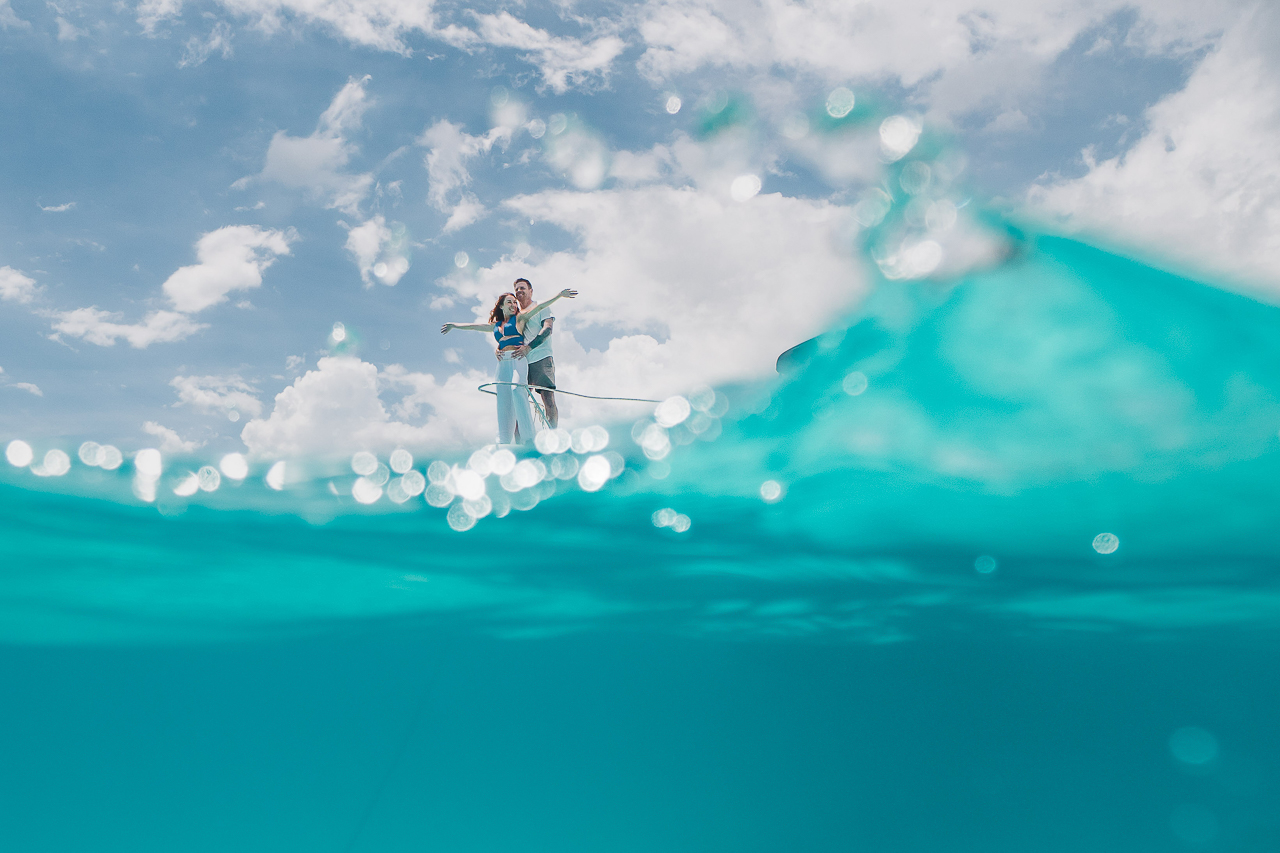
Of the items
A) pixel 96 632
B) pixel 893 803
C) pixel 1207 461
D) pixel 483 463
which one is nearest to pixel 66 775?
pixel 96 632

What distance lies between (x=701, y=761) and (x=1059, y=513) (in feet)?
57.6

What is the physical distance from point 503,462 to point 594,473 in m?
1.30

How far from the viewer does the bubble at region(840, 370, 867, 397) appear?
28.3 feet

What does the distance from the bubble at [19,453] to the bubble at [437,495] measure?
15.7ft

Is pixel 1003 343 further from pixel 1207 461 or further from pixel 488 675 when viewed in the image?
pixel 488 675

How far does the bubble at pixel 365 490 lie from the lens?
9.48m

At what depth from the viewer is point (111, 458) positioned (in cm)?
874

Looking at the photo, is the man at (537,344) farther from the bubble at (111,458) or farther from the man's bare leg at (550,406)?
the bubble at (111,458)

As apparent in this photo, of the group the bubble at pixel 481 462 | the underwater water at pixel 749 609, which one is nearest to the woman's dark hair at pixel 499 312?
the bubble at pixel 481 462

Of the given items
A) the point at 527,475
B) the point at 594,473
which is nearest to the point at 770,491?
the point at 594,473

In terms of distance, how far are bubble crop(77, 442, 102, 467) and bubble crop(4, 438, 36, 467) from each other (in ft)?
1.84

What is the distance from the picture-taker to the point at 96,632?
1370cm

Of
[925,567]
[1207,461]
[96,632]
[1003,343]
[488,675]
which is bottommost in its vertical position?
[488,675]

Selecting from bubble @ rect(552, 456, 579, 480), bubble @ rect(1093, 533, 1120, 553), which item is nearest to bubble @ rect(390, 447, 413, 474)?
bubble @ rect(552, 456, 579, 480)
